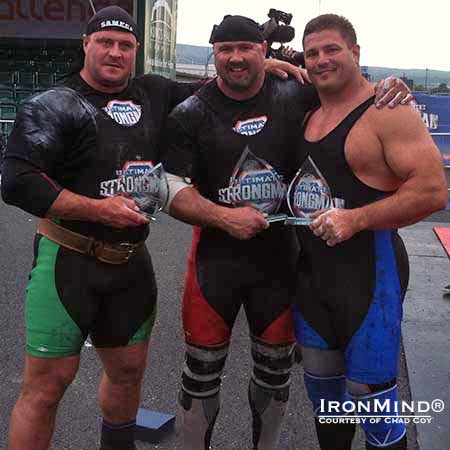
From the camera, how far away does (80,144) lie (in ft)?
8.03

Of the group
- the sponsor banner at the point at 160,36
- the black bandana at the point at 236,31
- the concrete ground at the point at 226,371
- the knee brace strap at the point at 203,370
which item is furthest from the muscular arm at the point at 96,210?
the sponsor banner at the point at 160,36

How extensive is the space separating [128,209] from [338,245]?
2.78 ft

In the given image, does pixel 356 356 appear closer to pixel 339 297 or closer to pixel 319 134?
pixel 339 297

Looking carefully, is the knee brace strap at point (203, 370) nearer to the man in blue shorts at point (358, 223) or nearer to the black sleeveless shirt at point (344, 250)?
the man in blue shorts at point (358, 223)

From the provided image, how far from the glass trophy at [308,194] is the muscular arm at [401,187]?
17 centimetres

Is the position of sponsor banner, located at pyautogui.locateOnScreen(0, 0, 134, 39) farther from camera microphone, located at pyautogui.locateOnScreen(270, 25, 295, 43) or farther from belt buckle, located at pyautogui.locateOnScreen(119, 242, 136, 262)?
belt buckle, located at pyautogui.locateOnScreen(119, 242, 136, 262)

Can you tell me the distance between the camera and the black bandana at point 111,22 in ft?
8.20

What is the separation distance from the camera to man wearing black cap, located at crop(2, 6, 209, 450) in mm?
2346

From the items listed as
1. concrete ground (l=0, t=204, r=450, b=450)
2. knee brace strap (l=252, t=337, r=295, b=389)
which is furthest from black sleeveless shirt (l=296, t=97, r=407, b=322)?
concrete ground (l=0, t=204, r=450, b=450)

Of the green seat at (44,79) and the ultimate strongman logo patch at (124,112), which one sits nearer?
the ultimate strongman logo patch at (124,112)

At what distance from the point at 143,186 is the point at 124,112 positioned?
328mm

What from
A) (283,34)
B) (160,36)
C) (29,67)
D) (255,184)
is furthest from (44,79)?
(255,184)

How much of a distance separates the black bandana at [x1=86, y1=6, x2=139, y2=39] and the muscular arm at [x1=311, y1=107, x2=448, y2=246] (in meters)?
1.12

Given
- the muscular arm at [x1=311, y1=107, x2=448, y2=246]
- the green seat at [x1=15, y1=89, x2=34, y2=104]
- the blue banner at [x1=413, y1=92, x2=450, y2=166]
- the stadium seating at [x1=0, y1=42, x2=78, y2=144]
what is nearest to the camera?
the muscular arm at [x1=311, y1=107, x2=448, y2=246]
